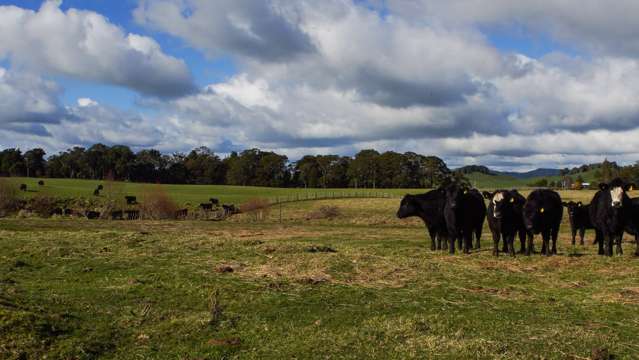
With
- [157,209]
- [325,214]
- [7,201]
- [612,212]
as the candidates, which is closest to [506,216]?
[612,212]

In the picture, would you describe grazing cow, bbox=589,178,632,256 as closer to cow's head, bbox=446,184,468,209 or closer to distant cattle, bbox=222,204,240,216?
cow's head, bbox=446,184,468,209

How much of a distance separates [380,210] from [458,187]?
121 ft

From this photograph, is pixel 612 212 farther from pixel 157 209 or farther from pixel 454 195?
pixel 157 209

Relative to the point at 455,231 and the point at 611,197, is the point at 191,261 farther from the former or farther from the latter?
the point at 611,197

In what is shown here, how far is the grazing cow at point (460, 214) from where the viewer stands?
1847cm

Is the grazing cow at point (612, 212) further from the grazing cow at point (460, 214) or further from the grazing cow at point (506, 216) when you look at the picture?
the grazing cow at point (460, 214)

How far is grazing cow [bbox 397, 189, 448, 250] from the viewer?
19.8 metres

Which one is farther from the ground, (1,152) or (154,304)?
(1,152)

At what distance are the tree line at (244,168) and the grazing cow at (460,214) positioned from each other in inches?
4174

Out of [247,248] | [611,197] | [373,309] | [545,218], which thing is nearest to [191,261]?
[247,248]

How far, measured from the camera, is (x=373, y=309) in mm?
10156

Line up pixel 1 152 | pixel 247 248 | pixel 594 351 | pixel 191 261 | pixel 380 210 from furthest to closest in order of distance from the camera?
pixel 1 152
pixel 380 210
pixel 247 248
pixel 191 261
pixel 594 351

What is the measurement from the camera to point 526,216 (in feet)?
57.0

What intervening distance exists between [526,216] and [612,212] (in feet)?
8.27
